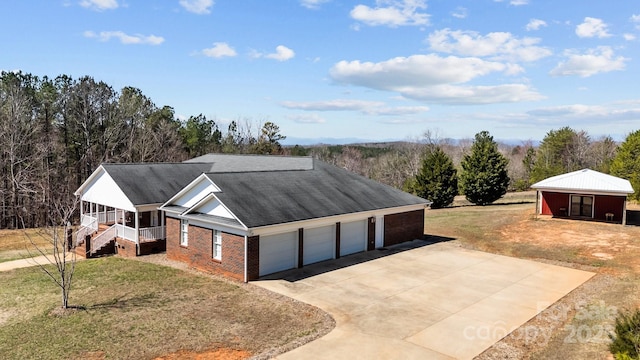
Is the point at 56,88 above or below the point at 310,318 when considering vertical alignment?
above

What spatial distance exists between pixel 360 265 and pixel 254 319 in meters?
8.10

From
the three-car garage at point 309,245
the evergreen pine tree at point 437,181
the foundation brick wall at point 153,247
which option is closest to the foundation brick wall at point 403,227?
the three-car garage at point 309,245

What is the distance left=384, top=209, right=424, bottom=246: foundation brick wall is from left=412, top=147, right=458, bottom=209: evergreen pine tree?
1737 centimetres

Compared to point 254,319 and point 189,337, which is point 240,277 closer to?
point 254,319

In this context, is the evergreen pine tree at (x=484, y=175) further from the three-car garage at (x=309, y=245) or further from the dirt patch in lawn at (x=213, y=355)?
the dirt patch in lawn at (x=213, y=355)

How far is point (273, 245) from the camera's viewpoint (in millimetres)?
19828

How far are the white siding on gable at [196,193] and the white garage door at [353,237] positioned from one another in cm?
706

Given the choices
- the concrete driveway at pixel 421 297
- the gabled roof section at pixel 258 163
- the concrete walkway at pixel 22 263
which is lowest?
the concrete walkway at pixel 22 263

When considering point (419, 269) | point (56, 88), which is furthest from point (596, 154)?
point (56, 88)

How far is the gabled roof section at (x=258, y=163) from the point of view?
29.4m

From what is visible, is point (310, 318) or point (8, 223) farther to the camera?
point (8, 223)

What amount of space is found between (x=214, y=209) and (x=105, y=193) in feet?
35.2

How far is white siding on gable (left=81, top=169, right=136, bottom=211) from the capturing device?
84.4 feet

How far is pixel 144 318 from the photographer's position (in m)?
14.6
